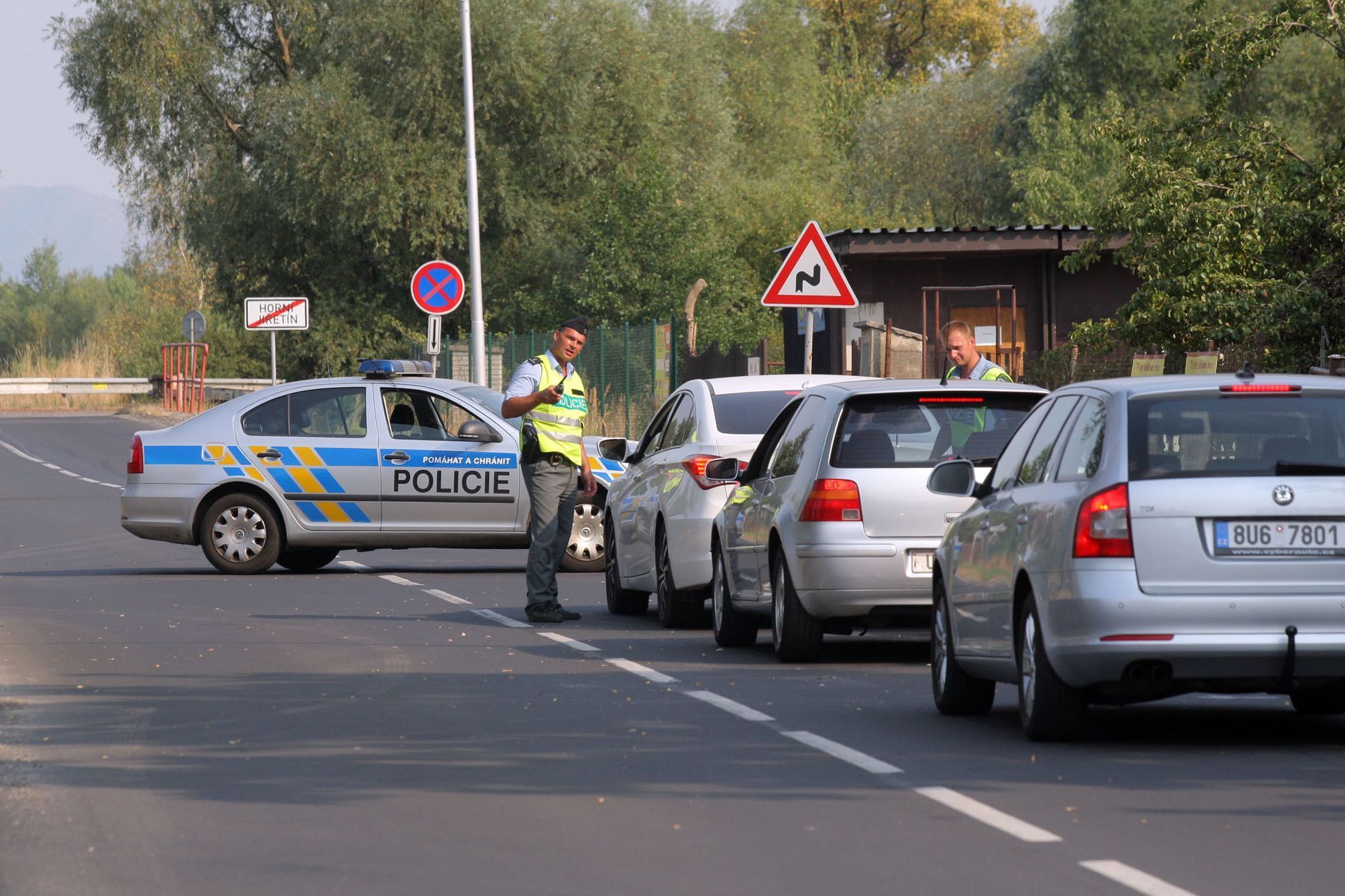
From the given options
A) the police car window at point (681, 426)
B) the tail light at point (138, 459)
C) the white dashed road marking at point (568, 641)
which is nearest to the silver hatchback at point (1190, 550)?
the white dashed road marking at point (568, 641)

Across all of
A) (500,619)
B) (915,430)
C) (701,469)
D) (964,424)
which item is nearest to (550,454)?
(500,619)

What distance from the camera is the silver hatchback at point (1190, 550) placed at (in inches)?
315

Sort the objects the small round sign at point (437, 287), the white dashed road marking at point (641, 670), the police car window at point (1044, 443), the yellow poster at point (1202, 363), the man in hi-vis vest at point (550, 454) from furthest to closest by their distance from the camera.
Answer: the small round sign at point (437, 287) → the yellow poster at point (1202, 363) → the man in hi-vis vest at point (550, 454) → the white dashed road marking at point (641, 670) → the police car window at point (1044, 443)

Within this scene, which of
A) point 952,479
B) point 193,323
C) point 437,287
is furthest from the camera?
point 193,323

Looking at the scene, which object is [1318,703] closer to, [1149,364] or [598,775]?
[598,775]

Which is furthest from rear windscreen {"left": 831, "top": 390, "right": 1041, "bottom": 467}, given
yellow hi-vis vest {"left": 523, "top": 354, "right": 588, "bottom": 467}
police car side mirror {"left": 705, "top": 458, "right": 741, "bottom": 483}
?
yellow hi-vis vest {"left": 523, "top": 354, "right": 588, "bottom": 467}

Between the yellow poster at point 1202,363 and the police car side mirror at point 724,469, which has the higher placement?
the yellow poster at point 1202,363

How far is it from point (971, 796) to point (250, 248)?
144 ft

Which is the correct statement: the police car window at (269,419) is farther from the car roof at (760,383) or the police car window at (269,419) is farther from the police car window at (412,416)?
the car roof at (760,383)

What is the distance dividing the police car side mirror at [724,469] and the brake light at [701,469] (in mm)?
268

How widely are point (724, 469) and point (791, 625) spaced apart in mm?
1816

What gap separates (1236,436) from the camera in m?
8.23

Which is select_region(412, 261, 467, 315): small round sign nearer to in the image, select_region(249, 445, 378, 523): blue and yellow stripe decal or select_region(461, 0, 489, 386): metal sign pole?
select_region(461, 0, 489, 386): metal sign pole

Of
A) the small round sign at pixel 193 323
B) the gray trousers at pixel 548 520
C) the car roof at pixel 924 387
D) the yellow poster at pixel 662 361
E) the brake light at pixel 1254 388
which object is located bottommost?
the gray trousers at pixel 548 520
